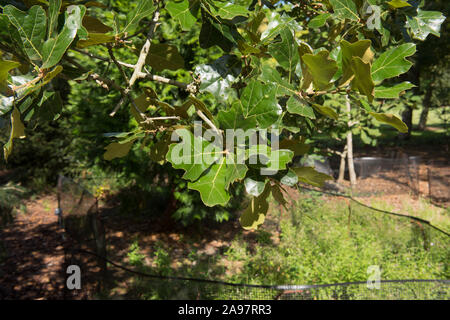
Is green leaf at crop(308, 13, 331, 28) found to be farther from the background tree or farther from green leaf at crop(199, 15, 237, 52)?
green leaf at crop(199, 15, 237, 52)

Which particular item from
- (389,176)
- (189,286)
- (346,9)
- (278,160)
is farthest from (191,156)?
(389,176)

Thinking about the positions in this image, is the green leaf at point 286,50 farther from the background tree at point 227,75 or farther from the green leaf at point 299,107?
the green leaf at point 299,107

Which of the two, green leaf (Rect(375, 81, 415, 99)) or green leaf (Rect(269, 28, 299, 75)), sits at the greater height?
green leaf (Rect(269, 28, 299, 75))

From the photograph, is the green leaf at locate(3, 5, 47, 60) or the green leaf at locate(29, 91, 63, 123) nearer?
the green leaf at locate(3, 5, 47, 60)

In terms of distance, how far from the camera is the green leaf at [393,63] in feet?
2.48

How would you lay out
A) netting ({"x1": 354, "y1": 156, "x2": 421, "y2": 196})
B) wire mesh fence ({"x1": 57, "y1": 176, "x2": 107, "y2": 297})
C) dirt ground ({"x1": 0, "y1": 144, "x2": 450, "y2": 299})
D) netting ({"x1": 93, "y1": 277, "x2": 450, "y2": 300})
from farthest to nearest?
netting ({"x1": 354, "y1": 156, "x2": 421, "y2": 196}) → dirt ground ({"x1": 0, "y1": 144, "x2": 450, "y2": 299}) → wire mesh fence ({"x1": 57, "y1": 176, "x2": 107, "y2": 297}) → netting ({"x1": 93, "y1": 277, "x2": 450, "y2": 300})

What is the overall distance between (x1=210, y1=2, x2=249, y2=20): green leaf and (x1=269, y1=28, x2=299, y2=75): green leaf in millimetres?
127

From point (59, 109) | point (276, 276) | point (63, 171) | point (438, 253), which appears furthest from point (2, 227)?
point (438, 253)

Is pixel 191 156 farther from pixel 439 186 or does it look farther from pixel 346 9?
pixel 439 186

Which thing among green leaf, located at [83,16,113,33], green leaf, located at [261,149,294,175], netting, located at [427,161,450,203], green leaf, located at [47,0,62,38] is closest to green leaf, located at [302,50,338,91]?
green leaf, located at [261,149,294,175]

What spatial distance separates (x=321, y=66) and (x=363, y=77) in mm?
107

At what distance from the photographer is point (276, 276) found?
381 cm

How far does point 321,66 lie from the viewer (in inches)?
29.7

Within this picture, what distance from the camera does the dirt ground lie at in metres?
4.02
